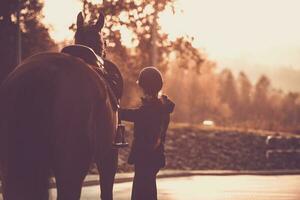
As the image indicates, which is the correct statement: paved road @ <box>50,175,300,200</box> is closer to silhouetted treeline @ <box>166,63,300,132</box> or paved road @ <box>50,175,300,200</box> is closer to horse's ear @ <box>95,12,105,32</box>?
horse's ear @ <box>95,12,105,32</box>

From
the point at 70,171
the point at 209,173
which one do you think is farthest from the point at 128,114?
the point at 209,173

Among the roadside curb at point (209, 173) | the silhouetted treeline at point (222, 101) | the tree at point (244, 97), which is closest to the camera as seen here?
the roadside curb at point (209, 173)

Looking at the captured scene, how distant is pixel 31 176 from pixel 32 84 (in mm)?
819

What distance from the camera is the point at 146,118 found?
9.42 m

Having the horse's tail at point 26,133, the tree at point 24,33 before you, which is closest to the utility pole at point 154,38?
the tree at point 24,33

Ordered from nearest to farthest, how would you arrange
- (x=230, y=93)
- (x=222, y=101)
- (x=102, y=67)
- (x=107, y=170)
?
(x=102, y=67), (x=107, y=170), (x=222, y=101), (x=230, y=93)

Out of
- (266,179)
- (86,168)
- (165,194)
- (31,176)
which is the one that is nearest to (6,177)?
(31,176)

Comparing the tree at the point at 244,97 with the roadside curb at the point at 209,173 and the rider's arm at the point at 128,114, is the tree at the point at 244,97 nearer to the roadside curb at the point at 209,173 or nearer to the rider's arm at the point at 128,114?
the roadside curb at the point at 209,173

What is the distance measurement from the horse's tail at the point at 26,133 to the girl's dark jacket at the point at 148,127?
7.67ft

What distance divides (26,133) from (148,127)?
8.61 feet

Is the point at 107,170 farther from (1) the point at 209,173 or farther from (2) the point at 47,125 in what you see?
(1) the point at 209,173

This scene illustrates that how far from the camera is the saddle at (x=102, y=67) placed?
839 centimetres

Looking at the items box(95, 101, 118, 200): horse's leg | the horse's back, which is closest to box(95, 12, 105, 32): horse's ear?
box(95, 101, 118, 200): horse's leg

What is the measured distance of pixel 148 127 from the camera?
9.44m
